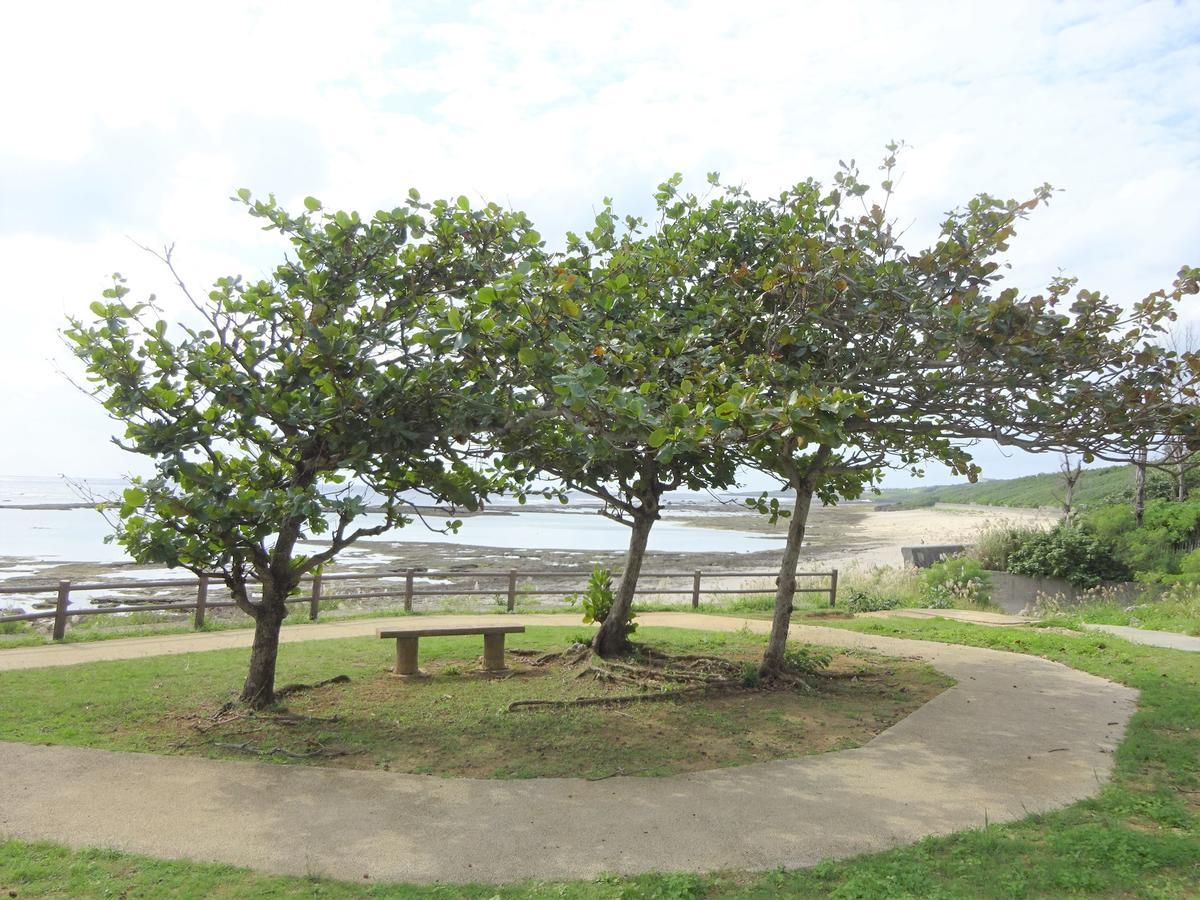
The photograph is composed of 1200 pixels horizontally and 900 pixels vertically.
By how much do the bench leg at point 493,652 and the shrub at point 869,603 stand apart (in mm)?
8704

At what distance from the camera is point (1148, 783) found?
561 centimetres

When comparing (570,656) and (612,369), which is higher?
(612,369)

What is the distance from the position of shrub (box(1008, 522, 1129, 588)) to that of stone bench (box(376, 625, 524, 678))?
1396 centimetres

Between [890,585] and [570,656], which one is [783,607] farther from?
[890,585]

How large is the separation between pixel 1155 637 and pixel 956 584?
218 inches

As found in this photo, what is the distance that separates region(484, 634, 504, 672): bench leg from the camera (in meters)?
9.32

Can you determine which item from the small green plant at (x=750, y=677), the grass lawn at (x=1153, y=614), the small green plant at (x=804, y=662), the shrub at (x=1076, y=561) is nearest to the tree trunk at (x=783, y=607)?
the small green plant at (x=750, y=677)

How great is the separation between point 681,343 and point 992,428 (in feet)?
10.9

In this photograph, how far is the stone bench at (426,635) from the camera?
8.87 metres

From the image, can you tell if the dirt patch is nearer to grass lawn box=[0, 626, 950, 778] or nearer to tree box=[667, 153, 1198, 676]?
grass lawn box=[0, 626, 950, 778]

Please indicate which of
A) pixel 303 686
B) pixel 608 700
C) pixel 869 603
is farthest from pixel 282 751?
pixel 869 603

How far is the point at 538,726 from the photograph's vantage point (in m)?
7.08

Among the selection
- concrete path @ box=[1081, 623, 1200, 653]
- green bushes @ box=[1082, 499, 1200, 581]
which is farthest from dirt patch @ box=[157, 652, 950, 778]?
green bushes @ box=[1082, 499, 1200, 581]

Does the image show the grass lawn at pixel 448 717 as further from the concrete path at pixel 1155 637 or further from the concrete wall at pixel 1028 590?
the concrete wall at pixel 1028 590
